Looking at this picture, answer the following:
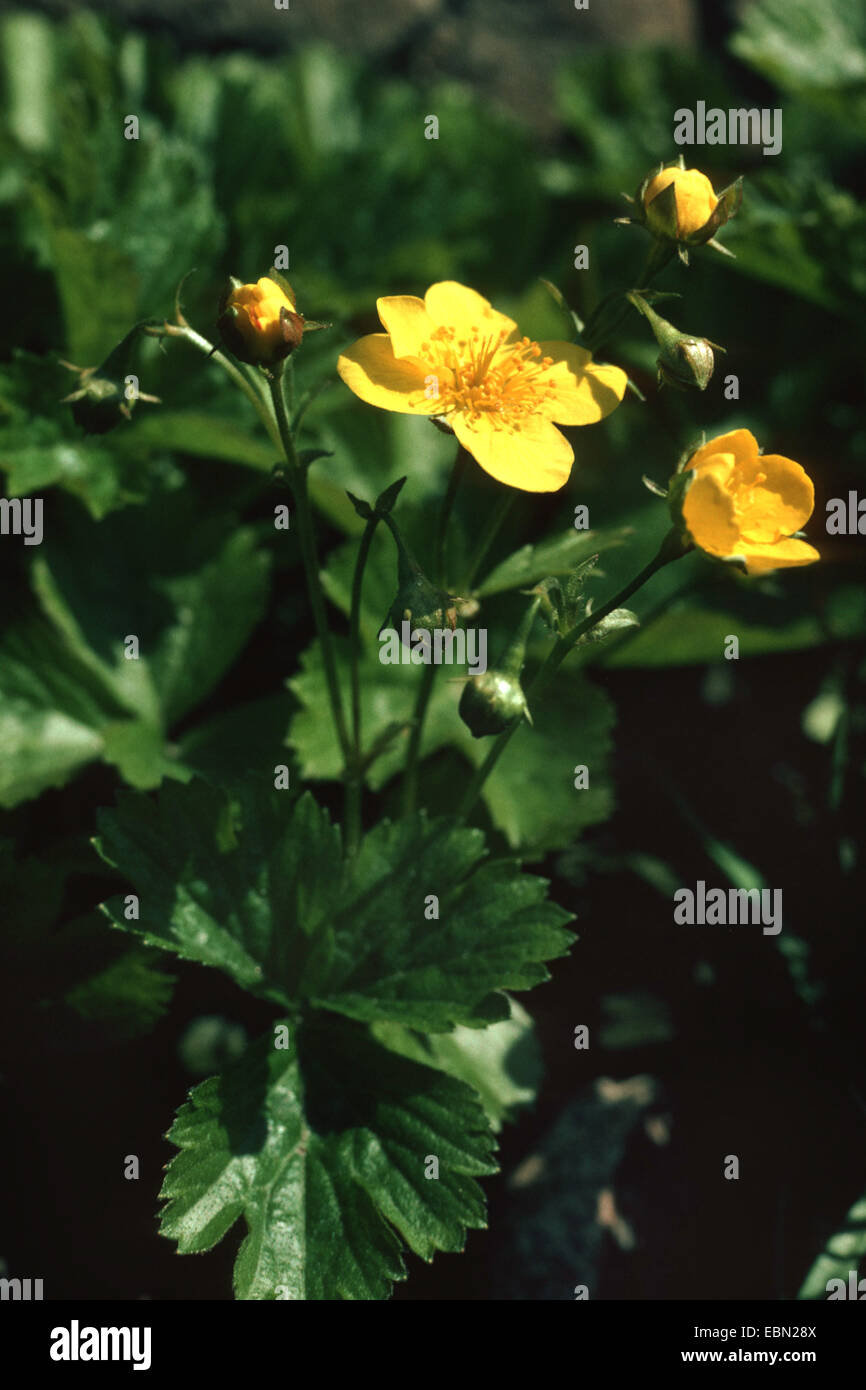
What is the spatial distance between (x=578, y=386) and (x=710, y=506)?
12.3 inches

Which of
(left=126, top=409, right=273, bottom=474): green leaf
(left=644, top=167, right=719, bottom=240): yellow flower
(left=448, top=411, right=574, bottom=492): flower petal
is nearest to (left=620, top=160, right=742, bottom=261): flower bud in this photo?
(left=644, top=167, right=719, bottom=240): yellow flower

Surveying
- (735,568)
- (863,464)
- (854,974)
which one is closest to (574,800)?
(854,974)

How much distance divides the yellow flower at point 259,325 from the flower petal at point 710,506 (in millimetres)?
512

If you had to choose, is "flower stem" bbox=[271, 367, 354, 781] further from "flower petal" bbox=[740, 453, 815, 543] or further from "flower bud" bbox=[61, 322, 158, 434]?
"flower petal" bbox=[740, 453, 815, 543]

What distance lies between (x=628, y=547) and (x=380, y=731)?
82 centimetres

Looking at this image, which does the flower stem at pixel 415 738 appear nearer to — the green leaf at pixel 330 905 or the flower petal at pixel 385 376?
the green leaf at pixel 330 905

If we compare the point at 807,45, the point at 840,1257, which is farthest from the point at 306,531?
the point at 807,45

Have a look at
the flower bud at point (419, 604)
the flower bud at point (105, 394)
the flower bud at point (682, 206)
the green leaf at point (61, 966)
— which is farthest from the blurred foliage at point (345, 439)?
the flower bud at point (682, 206)

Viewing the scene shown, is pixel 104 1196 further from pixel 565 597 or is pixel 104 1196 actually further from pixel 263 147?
pixel 263 147

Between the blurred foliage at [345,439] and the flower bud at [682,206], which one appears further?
the blurred foliage at [345,439]

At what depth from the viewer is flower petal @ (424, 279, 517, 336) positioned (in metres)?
1.62

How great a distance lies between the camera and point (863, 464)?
2770mm

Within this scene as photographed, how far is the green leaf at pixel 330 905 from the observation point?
1728 mm

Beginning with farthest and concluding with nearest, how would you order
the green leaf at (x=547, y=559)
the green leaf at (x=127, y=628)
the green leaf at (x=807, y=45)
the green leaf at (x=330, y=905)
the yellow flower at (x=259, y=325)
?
the green leaf at (x=807, y=45) → the green leaf at (x=127, y=628) → the green leaf at (x=547, y=559) → the green leaf at (x=330, y=905) → the yellow flower at (x=259, y=325)
